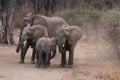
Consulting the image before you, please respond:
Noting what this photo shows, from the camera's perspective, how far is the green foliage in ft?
86.6

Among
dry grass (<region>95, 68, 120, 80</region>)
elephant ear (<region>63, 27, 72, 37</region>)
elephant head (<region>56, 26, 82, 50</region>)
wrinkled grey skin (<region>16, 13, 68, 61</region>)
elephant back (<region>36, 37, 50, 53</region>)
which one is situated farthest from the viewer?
wrinkled grey skin (<region>16, 13, 68, 61</region>)

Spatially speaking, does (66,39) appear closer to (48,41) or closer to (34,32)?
(48,41)

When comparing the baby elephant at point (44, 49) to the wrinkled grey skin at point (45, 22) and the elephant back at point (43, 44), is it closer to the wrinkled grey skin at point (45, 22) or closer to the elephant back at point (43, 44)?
the elephant back at point (43, 44)

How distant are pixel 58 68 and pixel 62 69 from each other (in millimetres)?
250

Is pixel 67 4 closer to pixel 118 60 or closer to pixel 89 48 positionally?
pixel 89 48

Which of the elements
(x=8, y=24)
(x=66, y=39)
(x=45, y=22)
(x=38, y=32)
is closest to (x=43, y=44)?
(x=66, y=39)

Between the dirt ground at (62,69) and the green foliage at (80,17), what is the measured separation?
22.1ft

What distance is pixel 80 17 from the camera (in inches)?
1077

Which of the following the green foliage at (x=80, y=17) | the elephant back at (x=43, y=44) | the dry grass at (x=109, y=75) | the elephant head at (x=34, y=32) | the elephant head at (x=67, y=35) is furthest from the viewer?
the green foliage at (x=80, y=17)

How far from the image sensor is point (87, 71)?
13906mm

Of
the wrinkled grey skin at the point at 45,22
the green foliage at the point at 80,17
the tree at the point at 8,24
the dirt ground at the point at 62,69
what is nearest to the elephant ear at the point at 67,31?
the dirt ground at the point at 62,69

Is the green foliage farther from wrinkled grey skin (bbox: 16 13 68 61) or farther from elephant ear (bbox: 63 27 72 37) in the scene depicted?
elephant ear (bbox: 63 27 72 37)

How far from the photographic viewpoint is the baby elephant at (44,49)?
14359 millimetres

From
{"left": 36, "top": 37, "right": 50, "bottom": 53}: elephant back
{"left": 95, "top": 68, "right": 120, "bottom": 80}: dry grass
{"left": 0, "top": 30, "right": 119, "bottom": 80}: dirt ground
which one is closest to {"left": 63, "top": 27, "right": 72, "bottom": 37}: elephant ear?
{"left": 36, "top": 37, "right": 50, "bottom": 53}: elephant back
